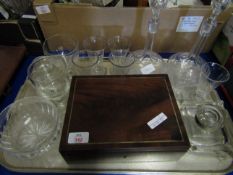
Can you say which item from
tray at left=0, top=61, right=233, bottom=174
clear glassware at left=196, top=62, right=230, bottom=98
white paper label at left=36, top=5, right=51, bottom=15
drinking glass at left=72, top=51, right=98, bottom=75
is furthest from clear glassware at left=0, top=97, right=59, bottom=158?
clear glassware at left=196, top=62, right=230, bottom=98

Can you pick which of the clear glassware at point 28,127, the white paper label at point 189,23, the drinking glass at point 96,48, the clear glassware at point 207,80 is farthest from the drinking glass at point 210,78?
the clear glassware at point 28,127

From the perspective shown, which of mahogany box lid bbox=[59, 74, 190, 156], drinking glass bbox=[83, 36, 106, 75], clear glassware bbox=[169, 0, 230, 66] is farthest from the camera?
drinking glass bbox=[83, 36, 106, 75]

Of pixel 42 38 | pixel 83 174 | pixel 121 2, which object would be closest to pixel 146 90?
pixel 83 174

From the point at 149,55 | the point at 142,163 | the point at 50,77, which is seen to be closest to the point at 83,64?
the point at 50,77

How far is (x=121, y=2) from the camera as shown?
0.61 meters

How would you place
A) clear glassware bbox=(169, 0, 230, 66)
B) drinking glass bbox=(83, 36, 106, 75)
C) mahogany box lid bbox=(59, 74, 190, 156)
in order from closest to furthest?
mahogany box lid bbox=(59, 74, 190, 156) < clear glassware bbox=(169, 0, 230, 66) < drinking glass bbox=(83, 36, 106, 75)

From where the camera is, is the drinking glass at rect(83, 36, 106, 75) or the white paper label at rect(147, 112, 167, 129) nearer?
the white paper label at rect(147, 112, 167, 129)

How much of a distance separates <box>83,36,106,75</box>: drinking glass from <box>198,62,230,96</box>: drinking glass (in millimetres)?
300

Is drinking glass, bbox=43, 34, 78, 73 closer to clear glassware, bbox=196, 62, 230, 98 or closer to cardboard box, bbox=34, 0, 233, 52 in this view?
cardboard box, bbox=34, 0, 233, 52

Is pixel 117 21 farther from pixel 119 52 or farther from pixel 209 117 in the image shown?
pixel 209 117

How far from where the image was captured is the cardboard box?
1.82 feet

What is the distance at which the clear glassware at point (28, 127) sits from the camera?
0.40 meters

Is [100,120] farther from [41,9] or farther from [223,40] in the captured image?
[223,40]

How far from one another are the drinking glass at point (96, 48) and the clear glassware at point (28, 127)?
0.70ft
